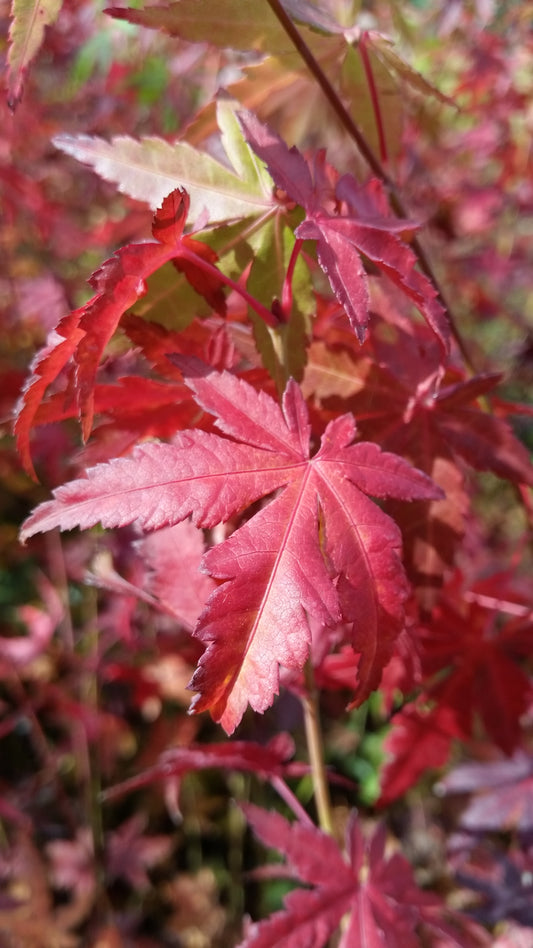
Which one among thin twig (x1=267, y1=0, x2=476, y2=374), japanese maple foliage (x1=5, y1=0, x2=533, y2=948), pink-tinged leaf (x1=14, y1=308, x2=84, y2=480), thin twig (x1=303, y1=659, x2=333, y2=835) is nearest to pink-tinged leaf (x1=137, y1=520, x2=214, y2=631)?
japanese maple foliage (x1=5, y1=0, x2=533, y2=948)

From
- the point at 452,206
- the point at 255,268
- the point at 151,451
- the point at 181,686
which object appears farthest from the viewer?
the point at 452,206

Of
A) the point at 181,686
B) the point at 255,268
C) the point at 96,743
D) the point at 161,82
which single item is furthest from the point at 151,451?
the point at 161,82

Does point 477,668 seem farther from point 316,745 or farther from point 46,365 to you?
point 46,365

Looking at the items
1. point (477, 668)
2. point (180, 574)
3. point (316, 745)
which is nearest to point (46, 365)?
point (180, 574)

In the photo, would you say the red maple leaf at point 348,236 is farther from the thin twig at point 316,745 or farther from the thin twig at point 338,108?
the thin twig at point 316,745

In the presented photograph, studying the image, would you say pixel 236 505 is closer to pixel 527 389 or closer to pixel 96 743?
pixel 96 743
